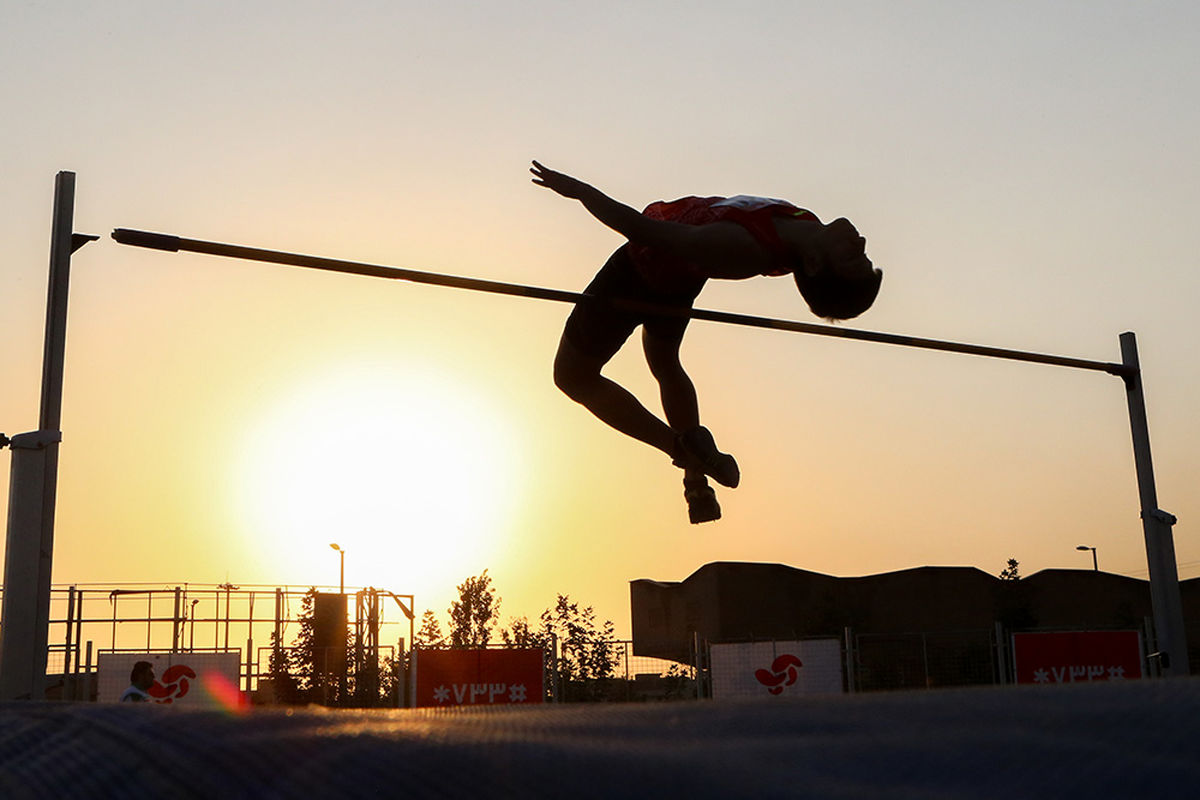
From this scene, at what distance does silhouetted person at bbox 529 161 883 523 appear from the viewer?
361cm

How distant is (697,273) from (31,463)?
2506 mm

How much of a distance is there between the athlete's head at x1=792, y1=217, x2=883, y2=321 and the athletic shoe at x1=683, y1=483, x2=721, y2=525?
Result: 0.79 meters

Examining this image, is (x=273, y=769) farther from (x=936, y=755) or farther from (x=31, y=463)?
(x=31, y=463)

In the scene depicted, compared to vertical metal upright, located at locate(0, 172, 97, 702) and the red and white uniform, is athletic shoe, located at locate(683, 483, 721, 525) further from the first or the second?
vertical metal upright, located at locate(0, 172, 97, 702)

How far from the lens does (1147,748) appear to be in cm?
74

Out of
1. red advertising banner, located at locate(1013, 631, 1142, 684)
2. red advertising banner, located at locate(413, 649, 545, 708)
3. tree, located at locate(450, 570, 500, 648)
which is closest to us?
red advertising banner, located at locate(413, 649, 545, 708)

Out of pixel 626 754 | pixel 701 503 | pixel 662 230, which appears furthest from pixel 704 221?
pixel 626 754

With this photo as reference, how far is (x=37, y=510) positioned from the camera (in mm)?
4375

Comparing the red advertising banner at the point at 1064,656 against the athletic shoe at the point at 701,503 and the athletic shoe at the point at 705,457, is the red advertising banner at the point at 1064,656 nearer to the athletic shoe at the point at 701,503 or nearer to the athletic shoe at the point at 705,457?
the athletic shoe at the point at 701,503

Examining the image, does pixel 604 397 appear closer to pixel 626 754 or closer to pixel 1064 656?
pixel 626 754

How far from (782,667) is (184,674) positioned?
587 centimetres

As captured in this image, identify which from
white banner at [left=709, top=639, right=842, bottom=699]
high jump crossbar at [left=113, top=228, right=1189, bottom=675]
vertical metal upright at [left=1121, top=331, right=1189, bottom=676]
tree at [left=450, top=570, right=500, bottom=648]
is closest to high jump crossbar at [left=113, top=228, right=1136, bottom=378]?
high jump crossbar at [left=113, top=228, right=1189, bottom=675]

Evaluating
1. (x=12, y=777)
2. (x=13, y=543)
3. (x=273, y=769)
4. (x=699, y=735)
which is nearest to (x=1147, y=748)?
(x=699, y=735)

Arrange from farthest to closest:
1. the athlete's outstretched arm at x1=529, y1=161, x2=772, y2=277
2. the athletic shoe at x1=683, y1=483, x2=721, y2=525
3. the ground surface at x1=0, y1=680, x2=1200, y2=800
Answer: the athletic shoe at x1=683, y1=483, x2=721, y2=525
the athlete's outstretched arm at x1=529, y1=161, x2=772, y2=277
the ground surface at x1=0, y1=680, x2=1200, y2=800
